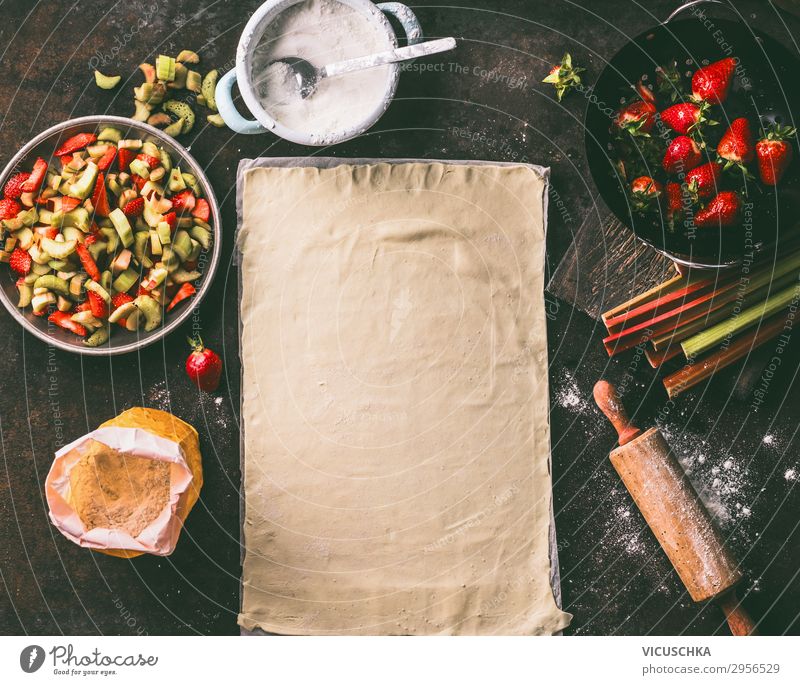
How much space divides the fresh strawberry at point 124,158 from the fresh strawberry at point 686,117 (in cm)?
88

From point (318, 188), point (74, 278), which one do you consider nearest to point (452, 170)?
point (318, 188)

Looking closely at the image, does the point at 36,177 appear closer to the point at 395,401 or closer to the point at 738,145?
the point at 395,401

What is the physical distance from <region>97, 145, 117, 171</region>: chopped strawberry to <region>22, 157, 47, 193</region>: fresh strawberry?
3.6 inches

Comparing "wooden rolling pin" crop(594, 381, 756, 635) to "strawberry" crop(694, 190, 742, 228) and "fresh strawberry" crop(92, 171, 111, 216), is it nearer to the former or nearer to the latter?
"strawberry" crop(694, 190, 742, 228)

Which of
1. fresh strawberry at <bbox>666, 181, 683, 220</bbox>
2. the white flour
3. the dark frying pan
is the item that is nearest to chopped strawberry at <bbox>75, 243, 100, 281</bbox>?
the white flour

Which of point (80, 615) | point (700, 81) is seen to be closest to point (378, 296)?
point (700, 81)

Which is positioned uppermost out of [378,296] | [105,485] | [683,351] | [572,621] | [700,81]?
[700,81]

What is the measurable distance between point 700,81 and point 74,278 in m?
1.06

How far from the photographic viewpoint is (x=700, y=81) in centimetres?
108

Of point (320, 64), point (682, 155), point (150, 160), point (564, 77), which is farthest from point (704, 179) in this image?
point (150, 160)

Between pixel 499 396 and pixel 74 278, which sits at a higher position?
pixel 74 278

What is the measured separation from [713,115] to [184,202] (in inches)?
34.5

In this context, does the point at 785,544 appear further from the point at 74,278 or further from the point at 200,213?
the point at 74,278

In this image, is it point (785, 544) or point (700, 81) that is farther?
point (785, 544)
